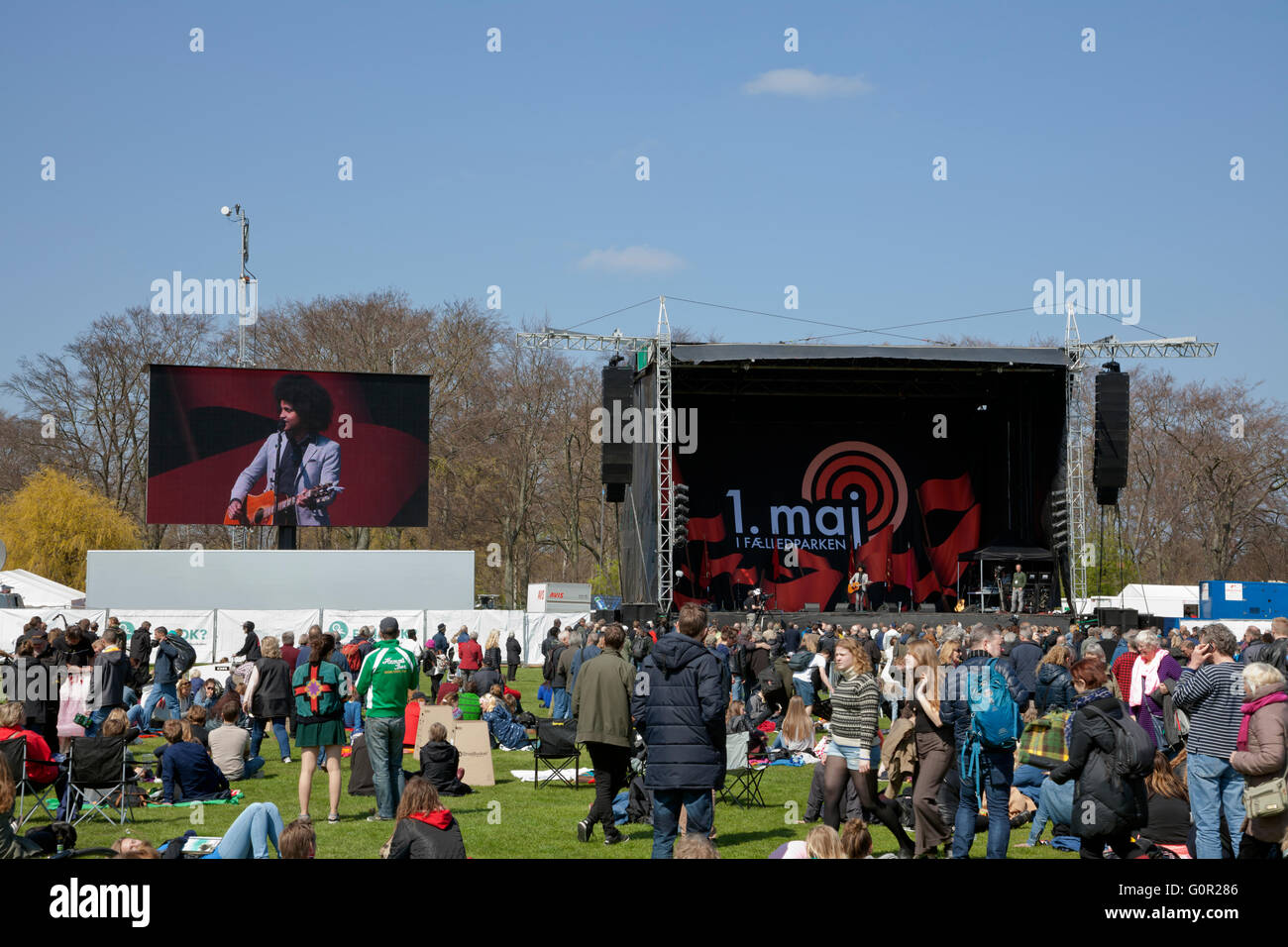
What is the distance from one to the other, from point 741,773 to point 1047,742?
294 cm

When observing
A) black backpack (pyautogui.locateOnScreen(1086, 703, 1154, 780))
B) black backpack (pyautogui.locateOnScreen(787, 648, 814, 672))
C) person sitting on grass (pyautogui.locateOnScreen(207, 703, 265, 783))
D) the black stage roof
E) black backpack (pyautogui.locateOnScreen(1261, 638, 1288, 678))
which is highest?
the black stage roof

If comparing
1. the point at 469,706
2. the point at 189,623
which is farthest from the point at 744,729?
the point at 189,623

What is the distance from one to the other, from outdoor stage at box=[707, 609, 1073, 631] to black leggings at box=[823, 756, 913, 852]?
1738cm

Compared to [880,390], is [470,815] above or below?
below

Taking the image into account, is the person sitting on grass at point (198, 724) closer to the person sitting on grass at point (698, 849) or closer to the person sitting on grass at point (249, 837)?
the person sitting on grass at point (249, 837)

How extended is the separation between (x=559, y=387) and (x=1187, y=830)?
40.1 metres

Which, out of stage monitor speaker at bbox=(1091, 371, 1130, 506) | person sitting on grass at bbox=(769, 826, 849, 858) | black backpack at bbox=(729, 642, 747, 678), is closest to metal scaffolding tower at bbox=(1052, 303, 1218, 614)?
stage monitor speaker at bbox=(1091, 371, 1130, 506)

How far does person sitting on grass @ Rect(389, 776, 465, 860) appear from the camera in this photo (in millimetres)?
5773

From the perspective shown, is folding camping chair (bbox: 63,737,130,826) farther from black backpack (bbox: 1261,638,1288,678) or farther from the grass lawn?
black backpack (bbox: 1261,638,1288,678)

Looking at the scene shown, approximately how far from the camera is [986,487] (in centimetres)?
3130

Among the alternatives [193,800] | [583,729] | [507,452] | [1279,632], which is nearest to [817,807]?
[583,729]

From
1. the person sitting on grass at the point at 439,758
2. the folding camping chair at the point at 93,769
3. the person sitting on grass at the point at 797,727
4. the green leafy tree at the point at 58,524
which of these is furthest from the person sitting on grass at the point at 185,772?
the green leafy tree at the point at 58,524

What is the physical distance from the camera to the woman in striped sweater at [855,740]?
7797 mm

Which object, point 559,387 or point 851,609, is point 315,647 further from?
point 559,387
